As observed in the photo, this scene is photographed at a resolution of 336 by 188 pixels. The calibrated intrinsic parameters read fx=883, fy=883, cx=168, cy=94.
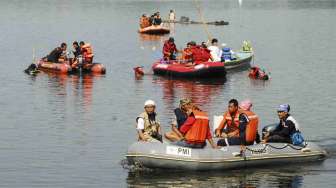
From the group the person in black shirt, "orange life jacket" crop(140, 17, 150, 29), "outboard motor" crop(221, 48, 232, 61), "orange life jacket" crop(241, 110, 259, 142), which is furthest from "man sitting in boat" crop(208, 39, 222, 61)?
"orange life jacket" crop(140, 17, 150, 29)

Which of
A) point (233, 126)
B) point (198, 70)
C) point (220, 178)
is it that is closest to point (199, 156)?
point (220, 178)

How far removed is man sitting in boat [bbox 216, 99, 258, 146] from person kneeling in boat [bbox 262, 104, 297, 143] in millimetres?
890

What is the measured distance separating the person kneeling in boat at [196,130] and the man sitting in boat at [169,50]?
2229 cm

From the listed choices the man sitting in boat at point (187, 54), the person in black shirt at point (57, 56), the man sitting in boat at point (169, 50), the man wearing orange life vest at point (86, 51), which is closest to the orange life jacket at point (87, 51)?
the man wearing orange life vest at point (86, 51)

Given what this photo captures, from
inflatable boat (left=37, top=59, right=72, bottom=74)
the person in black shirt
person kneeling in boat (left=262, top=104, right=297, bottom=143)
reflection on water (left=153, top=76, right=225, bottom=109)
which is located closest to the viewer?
person kneeling in boat (left=262, top=104, right=297, bottom=143)

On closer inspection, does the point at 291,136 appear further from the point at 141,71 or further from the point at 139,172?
the point at 141,71

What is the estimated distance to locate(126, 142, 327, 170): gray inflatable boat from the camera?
2312 cm

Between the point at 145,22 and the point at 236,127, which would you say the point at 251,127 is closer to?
the point at 236,127

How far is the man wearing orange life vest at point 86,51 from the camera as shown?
46.1 meters

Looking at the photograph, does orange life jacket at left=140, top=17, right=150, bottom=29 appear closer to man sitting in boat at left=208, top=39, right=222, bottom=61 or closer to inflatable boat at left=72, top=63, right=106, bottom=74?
inflatable boat at left=72, top=63, right=106, bottom=74

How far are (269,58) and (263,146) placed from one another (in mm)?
35016

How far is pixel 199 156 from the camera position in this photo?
2319cm

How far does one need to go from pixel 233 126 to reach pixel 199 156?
1.53 metres

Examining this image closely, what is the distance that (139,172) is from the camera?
78.1 ft
